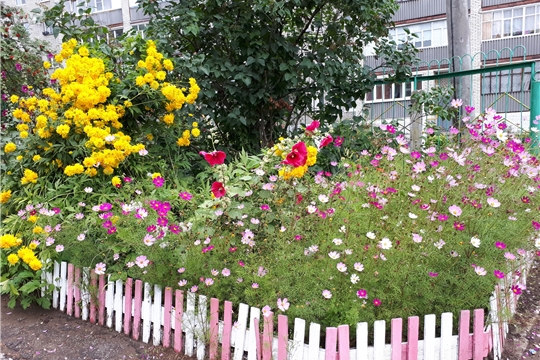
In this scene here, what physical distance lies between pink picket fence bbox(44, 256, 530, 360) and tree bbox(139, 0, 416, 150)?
1932 millimetres

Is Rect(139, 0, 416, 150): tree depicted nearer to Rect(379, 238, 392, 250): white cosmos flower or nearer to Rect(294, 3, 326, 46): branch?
Rect(294, 3, 326, 46): branch

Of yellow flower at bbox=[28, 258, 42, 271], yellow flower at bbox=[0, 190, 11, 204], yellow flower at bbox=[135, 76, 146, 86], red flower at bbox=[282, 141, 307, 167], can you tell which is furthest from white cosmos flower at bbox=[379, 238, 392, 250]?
yellow flower at bbox=[0, 190, 11, 204]

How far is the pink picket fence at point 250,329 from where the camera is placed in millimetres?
1909

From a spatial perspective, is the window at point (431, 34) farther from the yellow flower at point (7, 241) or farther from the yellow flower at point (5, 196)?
the yellow flower at point (7, 241)

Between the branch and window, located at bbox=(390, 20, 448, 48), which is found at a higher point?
window, located at bbox=(390, 20, 448, 48)

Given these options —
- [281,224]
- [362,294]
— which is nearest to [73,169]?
[281,224]

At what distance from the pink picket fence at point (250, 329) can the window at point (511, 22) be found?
18407mm

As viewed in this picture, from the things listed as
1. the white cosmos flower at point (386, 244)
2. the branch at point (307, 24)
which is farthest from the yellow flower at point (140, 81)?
the white cosmos flower at point (386, 244)

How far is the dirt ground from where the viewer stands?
7.53 ft

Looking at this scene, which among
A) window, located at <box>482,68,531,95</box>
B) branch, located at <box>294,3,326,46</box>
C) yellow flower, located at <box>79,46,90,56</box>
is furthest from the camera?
window, located at <box>482,68,531,95</box>

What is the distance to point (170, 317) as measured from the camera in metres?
2.34

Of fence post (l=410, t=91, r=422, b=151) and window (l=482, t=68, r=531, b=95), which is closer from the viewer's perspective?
fence post (l=410, t=91, r=422, b=151)

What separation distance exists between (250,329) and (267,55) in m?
2.68

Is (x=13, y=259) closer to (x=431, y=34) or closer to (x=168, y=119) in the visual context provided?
(x=168, y=119)
